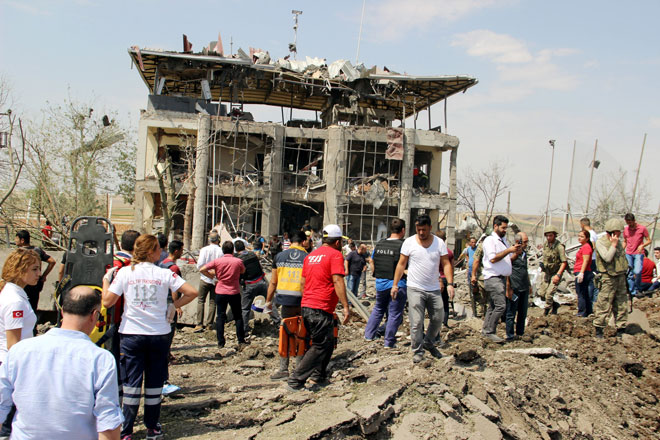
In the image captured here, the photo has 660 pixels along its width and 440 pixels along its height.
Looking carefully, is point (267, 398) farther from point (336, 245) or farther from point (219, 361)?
point (219, 361)

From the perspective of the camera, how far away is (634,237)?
12.1 meters

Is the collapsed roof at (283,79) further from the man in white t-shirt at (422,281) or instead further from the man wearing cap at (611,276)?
the man in white t-shirt at (422,281)

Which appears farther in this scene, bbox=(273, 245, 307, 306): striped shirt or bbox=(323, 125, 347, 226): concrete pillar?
bbox=(323, 125, 347, 226): concrete pillar

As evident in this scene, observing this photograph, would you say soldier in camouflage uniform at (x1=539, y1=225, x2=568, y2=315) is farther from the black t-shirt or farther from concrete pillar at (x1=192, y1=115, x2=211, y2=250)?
concrete pillar at (x1=192, y1=115, x2=211, y2=250)

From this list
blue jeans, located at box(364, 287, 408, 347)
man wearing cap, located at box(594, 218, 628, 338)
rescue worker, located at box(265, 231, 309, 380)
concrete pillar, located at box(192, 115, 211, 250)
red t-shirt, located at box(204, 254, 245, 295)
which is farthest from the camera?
concrete pillar, located at box(192, 115, 211, 250)

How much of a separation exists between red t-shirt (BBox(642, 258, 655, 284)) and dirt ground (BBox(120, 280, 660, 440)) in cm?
538

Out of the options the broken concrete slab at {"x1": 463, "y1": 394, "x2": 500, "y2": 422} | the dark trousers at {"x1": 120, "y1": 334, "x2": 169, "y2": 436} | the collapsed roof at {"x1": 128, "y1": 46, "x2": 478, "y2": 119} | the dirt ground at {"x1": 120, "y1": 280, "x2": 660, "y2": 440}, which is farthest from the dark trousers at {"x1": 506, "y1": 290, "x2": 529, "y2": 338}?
the collapsed roof at {"x1": 128, "y1": 46, "x2": 478, "y2": 119}

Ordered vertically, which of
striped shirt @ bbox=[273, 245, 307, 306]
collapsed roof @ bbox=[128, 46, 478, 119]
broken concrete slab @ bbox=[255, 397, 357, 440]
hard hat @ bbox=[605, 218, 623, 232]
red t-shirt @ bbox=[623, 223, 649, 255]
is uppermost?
collapsed roof @ bbox=[128, 46, 478, 119]

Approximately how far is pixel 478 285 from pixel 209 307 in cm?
529

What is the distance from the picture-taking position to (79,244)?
5062 mm

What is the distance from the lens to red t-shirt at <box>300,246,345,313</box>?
5.75m

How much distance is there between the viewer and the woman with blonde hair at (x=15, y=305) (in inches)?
144

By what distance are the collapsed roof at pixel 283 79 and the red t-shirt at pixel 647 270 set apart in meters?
16.3

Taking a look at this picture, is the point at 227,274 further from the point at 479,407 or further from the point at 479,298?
the point at 479,298
